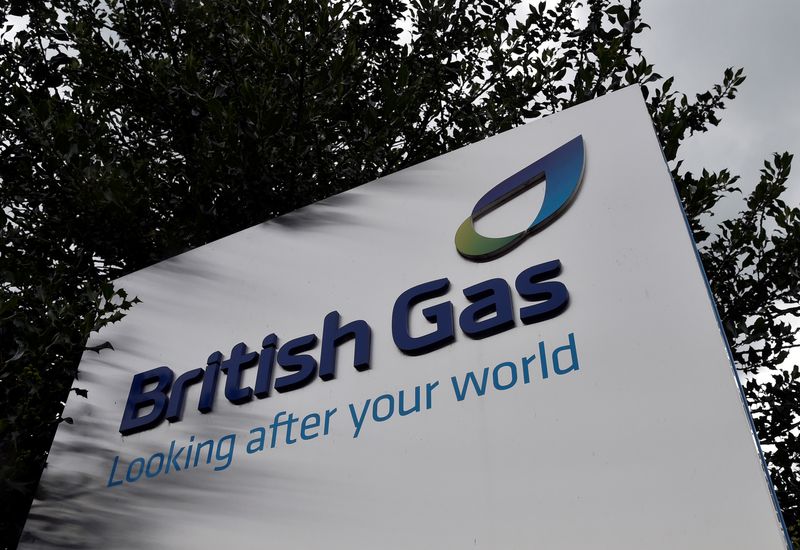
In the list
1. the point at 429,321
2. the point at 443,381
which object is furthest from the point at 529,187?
the point at 443,381

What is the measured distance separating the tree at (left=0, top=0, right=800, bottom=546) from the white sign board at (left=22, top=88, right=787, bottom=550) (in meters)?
0.61

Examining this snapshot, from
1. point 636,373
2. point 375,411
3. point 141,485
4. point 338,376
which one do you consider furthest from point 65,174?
point 636,373

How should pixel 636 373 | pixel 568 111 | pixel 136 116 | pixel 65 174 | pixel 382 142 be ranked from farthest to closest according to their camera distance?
pixel 136 116
pixel 382 142
pixel 65 174
pixel 568 111
pixel 636 373

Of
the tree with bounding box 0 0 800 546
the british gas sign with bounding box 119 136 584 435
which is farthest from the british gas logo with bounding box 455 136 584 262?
the tree with bounding box 0 0 800 546

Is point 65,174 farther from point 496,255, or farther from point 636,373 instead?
point 636,373

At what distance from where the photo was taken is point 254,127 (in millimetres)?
5406

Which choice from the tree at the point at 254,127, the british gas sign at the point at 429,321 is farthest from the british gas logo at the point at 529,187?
the tree at the point at 254,127

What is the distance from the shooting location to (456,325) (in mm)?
3916

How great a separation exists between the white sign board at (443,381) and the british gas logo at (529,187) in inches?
0.5

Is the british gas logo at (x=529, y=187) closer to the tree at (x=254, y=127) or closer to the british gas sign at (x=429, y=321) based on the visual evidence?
the british gas sign at (x=429, y=321)

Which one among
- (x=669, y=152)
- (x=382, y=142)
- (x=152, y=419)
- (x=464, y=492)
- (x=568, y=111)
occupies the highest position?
(x=382, y=142)

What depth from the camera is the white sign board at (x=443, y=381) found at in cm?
304

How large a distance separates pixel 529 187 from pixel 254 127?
228 centimetres

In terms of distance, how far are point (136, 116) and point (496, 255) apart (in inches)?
169
